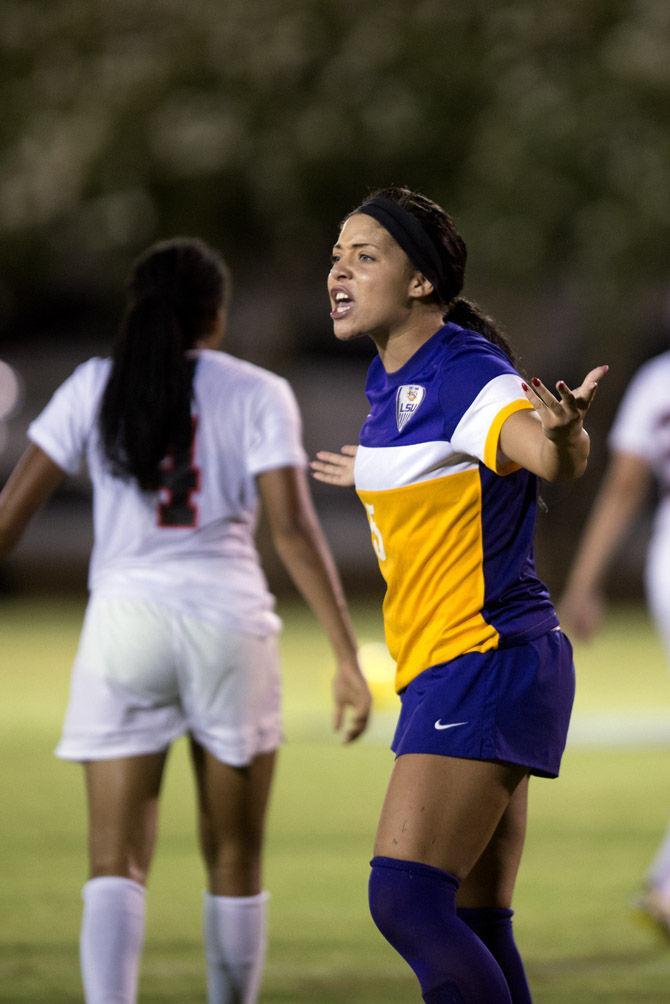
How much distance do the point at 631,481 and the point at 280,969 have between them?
8.70 feet

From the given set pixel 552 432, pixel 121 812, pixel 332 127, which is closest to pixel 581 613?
pixel 121 812

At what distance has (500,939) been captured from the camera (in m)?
4.63

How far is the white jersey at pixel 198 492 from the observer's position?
216 inches

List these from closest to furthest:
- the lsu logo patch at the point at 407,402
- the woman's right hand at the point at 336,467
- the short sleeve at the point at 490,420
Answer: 1. the short sleeve at the point at 490,420
2. the lsu logo patch at the point at 407,402
3. the woman's right hand at the point at 336,467

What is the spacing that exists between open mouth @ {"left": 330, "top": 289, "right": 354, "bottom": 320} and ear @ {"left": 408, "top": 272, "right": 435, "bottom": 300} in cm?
16

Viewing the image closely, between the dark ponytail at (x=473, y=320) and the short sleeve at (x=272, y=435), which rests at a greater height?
the dark ponytail at (x=473, y=320)

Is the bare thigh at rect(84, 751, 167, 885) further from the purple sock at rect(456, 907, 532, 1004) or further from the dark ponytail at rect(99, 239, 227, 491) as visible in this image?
the purple sock at rect(456, 907, 532, 1004)

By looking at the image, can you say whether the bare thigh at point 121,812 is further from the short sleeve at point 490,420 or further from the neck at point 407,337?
the short sleeve at point 490,420

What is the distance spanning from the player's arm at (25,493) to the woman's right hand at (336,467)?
85 centimetres

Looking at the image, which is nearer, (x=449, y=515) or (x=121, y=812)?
(x=449, y=515)

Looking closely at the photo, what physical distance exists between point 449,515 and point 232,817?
1.59 meters

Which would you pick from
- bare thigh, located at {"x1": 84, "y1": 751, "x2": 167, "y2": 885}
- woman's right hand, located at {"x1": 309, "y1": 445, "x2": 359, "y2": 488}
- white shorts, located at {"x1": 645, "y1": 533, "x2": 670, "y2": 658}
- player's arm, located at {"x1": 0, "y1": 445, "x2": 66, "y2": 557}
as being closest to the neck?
woman's right hand, located at {"x1": 309, "y1": 445, "x2": 359, "y2": 488}

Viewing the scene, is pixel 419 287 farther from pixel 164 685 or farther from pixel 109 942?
pixel 109 942

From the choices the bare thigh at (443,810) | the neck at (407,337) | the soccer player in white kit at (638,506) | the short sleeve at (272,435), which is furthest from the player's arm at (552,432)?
the soccer player in white kit at (638,506)
